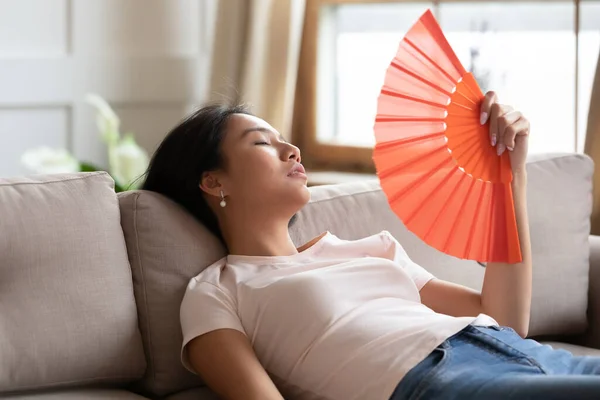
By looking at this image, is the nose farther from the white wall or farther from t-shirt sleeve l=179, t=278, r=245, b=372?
the white wall

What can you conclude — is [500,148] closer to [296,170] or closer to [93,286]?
[296,170]

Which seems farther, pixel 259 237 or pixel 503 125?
pixel 259 237

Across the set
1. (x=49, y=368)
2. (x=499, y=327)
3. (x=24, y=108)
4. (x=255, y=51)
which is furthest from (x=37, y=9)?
(x=499, y=327)

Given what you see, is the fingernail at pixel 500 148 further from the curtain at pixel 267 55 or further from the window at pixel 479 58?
the curtain at pixel 267 55

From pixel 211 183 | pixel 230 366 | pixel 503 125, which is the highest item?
pixel 503 125

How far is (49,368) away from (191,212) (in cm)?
42

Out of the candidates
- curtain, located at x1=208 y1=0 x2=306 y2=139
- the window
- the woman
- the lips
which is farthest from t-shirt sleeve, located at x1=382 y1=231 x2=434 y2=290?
curtain, located at x1=208 y1=0 x2=306 y2=139

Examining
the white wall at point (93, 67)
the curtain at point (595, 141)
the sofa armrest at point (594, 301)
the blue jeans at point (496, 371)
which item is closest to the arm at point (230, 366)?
the blue jeans at point (496, 371)

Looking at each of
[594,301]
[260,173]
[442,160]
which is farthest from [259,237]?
[594,301]

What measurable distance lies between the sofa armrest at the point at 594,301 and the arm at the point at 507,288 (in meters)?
0.60

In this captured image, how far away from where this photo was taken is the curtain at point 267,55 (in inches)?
140

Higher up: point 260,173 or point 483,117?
point 483,117

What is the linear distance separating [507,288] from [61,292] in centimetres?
85

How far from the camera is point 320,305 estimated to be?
1.71 m
